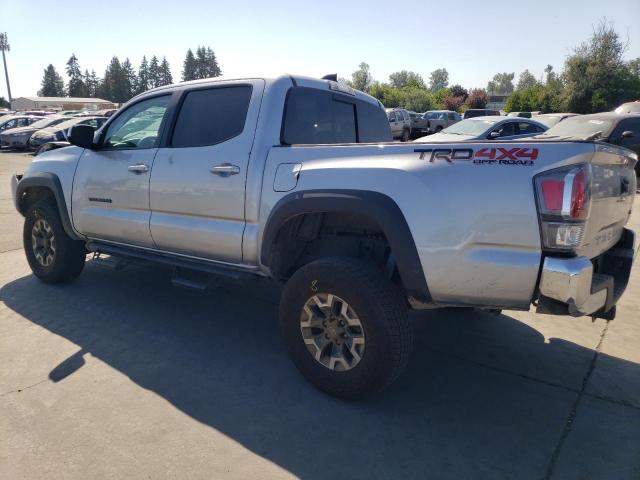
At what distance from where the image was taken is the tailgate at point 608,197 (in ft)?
8.27

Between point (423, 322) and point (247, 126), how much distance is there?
2302 mm

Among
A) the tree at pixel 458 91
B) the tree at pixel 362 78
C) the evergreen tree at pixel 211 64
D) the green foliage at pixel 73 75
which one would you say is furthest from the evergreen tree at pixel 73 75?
the tree at pixel 458 91

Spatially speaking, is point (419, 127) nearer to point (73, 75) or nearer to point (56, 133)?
point (56, 133)

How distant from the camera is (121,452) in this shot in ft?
8.49

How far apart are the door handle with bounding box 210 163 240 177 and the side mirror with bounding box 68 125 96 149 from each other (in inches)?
61.0

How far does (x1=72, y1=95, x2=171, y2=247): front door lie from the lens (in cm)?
410

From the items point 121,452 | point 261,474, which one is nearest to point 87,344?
point 121,452

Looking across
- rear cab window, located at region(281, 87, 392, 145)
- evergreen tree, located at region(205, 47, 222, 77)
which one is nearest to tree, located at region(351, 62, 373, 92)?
evergreen tree, located at region(205, 47, 222, 77)

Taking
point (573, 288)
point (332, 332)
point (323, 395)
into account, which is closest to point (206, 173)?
point (332, 332)

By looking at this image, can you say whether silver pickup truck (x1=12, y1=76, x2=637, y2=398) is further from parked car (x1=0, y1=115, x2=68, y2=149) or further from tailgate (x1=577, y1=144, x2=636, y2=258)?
parked car (x1=0, y1=115, x2=68, y2=149)

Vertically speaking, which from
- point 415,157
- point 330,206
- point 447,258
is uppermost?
point 415,157

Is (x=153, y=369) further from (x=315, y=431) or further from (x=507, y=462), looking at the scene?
(x=507, y=462)

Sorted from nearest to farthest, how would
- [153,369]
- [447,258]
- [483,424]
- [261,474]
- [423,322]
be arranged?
[261,474], [447,258], [483,424], [153,369], [423,322]

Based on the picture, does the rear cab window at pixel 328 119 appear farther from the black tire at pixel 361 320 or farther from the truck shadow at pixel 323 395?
the truck shadow at pixel 323 395
